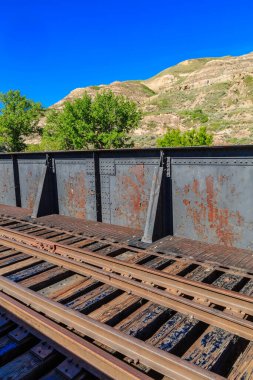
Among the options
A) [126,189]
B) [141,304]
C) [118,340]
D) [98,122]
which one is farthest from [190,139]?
[118,340]

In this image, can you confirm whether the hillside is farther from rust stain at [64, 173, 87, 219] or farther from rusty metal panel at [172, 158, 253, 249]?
rusty metal panel at [172, 158, 253, 249]

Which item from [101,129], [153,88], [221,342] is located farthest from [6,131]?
[153,88]

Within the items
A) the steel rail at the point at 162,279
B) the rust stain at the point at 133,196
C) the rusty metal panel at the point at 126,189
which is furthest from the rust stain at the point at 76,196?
the steel rail at the point at 162,279

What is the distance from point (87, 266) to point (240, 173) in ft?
11.4

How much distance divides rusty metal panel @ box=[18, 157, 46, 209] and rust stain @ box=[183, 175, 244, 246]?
549 cm

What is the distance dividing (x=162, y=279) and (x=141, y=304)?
0.59 m

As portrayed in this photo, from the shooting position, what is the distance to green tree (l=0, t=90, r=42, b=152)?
39062mm

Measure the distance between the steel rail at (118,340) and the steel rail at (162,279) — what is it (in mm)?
1390

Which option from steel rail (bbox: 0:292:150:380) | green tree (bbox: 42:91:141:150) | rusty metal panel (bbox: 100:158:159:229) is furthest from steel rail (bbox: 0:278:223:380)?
green tree (bbox: 42:91:141:150)

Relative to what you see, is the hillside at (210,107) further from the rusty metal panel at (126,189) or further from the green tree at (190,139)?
the rusty metal panel at (126,189)

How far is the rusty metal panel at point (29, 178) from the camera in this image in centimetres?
1009

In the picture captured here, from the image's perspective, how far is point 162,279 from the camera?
4.65 metres

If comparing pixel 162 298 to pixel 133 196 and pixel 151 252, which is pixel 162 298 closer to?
pixel 151 252

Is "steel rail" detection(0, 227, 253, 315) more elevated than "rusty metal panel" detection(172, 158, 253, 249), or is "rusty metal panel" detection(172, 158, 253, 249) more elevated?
"rusty metal panel" detection(172, 158, 253, 249)
